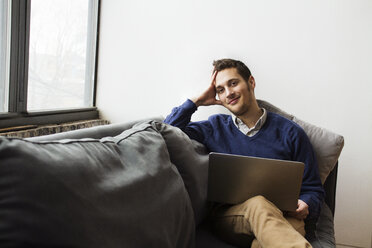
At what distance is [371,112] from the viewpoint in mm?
1895

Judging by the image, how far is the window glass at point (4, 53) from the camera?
5.21ft

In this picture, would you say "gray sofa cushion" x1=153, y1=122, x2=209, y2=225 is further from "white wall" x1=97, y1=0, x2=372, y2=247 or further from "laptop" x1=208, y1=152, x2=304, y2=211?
"white wall" x1=97, y1=0, x2=372, y2=247

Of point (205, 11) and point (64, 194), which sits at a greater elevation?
point (205, 11)

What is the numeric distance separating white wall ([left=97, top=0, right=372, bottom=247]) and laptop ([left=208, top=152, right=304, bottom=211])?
0.92 metres

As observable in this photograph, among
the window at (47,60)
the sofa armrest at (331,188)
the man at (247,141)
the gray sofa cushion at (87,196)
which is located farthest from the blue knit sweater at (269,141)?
the window at (47,60)

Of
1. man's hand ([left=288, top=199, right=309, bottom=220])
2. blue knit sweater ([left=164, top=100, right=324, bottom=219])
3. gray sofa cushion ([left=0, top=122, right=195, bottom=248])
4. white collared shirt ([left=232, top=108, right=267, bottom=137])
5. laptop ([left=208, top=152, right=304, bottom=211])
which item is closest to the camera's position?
gray sofa cushion ([left=0, top=122, right=195, bottom=248])

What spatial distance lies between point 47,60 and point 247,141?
1.26 metres

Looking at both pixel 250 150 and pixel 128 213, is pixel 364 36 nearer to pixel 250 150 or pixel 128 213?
pixel 250 150

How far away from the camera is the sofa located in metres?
0.57

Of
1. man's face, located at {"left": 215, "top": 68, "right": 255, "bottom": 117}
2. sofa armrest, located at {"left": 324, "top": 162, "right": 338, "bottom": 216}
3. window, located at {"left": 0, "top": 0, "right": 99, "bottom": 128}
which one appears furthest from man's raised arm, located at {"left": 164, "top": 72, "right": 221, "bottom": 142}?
window, located at {"left": 0, "top": 0, "right": 99, "bottom": 128}

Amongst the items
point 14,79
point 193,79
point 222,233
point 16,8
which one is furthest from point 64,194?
point 193,79

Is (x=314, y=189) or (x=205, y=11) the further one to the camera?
(x=205, y=11)

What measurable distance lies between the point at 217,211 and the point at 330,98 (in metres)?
1.07

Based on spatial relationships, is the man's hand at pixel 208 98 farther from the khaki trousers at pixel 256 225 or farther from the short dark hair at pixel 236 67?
the khaki trousers at pixel 256 225
